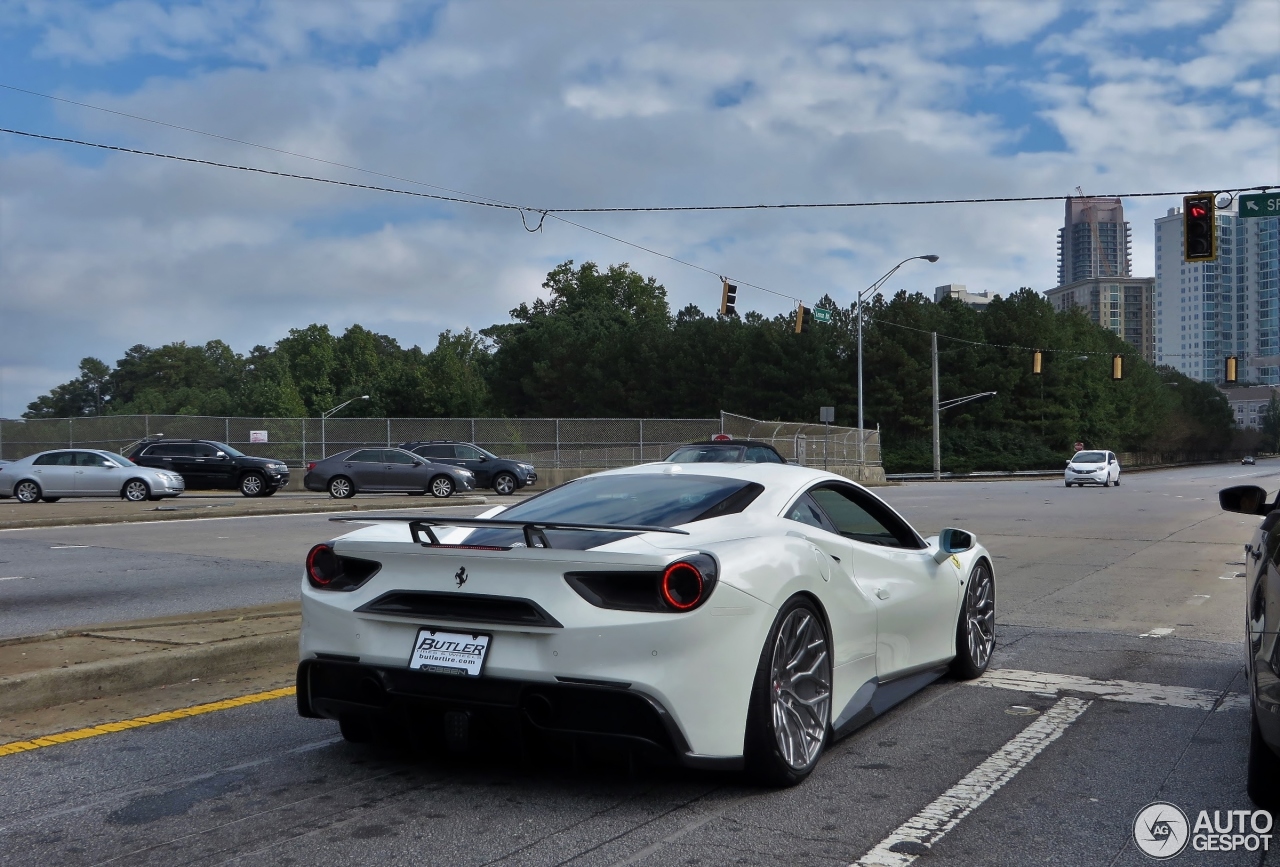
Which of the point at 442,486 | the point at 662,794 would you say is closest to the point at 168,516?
the point at 442,486

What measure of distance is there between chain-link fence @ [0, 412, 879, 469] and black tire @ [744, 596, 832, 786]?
119ft

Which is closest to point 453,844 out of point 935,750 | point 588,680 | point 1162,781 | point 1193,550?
point 588,680

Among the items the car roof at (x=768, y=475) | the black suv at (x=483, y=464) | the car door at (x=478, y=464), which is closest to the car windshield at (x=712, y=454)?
the black suv at (x=483, y=464)

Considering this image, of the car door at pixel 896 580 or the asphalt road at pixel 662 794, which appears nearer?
the asphalt road at pixel 662 794

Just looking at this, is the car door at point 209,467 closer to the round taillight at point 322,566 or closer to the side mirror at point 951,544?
the side mirror at point 951,544

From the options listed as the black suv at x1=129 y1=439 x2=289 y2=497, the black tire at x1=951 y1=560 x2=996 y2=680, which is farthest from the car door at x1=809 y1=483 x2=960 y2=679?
the black suv at x1=129 y1=439 x2=289 y2=497

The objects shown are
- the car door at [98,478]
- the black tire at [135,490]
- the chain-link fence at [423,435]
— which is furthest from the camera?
the chain-link fence at [423,435]

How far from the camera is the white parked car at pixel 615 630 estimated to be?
4.06 m

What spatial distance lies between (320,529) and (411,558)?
48.2 ft

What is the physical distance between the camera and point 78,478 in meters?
28.1

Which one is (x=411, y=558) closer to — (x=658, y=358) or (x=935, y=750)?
(x=935, y=750)

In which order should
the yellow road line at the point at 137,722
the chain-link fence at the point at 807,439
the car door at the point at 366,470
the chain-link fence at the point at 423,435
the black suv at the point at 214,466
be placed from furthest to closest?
the chain-link fence at the point at 807,439
the chain-link fence at the point at 423,435
the black suv at the point at 214,466
the car door at the point at 366,470
the yellow road line at the point at 137,722

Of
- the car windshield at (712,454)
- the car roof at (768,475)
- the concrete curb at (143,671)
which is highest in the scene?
the car roof at (768,475)

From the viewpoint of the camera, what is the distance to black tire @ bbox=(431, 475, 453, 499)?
1234 inches
